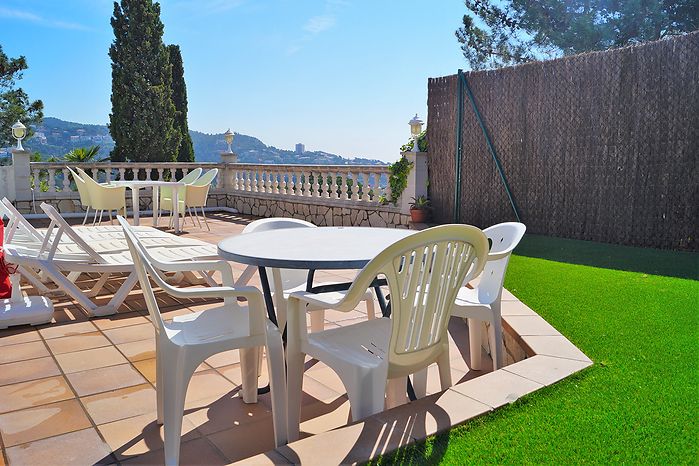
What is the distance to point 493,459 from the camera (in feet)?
6.28

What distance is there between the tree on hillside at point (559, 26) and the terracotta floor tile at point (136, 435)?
13.7 m

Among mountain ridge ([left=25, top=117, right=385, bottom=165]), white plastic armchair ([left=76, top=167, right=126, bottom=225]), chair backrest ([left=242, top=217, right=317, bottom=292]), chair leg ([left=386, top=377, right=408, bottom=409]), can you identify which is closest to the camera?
chair leg ([left=386, top=377, right=408, bottom=409])

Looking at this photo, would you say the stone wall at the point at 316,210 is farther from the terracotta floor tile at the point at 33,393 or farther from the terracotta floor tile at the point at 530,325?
the terracotta floor tile at the point at 33,393

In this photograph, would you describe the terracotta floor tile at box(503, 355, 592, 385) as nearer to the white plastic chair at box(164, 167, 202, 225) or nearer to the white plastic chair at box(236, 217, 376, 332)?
the white plastic chair at box(236, 217, 376, 332)

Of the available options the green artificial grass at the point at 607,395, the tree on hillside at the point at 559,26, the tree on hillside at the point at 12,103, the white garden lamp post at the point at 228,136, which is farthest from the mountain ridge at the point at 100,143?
the green artificial grass at the point at 607,395

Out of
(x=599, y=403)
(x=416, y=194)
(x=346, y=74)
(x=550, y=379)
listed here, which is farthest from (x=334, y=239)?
(x=346, y=74)

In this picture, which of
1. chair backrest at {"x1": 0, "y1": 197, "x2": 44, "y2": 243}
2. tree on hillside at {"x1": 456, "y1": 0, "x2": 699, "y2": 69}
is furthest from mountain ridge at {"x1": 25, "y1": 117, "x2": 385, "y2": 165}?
chair backrest at {"x1": 0, "y1": 197, "x2": 44, "y2": 243}

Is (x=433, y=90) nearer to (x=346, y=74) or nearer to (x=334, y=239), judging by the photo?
(x=346, y=74)

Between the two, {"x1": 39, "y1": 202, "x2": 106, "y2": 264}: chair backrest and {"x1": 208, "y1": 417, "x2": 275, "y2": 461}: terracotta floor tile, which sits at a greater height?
{"x1": 39, "y1": 202, "x2": 106, "y2": 264}: chair backrest

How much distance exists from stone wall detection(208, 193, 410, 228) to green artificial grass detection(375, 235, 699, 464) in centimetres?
464

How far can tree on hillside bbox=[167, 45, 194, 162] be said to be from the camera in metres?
17.5

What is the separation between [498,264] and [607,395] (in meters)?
0.82

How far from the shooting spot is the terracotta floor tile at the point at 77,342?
3.45 m

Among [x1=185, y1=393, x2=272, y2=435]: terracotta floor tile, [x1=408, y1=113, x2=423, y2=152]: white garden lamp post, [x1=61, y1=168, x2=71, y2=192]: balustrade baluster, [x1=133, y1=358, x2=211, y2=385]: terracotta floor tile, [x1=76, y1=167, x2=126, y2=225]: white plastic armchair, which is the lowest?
[x1=185, y1=393, x2=272, y2=435]: terracotta floor tile
